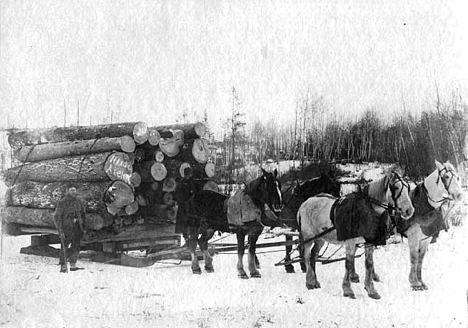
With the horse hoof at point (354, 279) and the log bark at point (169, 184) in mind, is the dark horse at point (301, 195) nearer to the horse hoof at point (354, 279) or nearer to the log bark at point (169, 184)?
the horse hoof at point (354, 279)

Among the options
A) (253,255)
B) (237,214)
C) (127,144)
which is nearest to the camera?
(253,255)

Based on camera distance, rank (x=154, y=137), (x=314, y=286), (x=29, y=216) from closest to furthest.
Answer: (x=314, y=286) < (x=154, y=137) < (x=29, y=216)

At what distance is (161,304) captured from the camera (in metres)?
5.96

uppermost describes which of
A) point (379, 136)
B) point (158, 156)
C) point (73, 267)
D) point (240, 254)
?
point (379, 136)

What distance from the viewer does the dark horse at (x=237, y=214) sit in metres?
6.36

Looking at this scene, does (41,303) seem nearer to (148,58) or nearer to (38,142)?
(38,142)

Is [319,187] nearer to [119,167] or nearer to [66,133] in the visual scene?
[119,167]

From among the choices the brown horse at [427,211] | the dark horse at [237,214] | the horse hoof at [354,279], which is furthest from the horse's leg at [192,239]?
the brown horse at [427,211]

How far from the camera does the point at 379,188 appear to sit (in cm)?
552

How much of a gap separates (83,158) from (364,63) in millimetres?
3918

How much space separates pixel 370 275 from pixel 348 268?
24 centimetres

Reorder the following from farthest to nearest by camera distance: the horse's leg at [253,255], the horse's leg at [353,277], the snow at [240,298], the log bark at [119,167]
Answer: the log bark at [119,167], the horse's leg at [253,255], the horse's leg at [353,277], the snow at [240,298]

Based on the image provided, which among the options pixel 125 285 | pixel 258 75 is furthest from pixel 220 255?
pixel 258 75

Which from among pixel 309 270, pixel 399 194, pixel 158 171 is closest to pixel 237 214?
pixel 309 270
